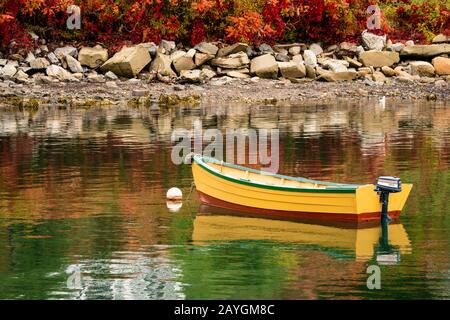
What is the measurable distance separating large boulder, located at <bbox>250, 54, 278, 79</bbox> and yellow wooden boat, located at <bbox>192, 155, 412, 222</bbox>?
3025cm

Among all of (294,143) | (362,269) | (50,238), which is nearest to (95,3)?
(294,143)

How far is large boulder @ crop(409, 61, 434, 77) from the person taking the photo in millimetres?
61491

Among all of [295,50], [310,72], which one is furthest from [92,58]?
[310,72]

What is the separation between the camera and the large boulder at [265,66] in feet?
197

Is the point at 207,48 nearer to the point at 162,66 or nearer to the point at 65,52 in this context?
the point at 162,66

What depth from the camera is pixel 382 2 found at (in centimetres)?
6762

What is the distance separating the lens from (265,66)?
60.3 meters

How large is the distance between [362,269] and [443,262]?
1.65 meters

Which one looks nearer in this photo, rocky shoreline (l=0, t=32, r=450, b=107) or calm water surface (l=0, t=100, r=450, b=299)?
calm water surface (l=0, t=100, r=450, b=299)

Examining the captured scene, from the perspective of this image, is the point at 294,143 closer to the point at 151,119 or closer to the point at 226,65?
the point at 151,119

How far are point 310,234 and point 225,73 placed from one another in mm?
35350

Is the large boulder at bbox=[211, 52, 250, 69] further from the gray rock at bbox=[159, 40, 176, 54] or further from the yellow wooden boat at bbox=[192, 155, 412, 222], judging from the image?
the yellow wooden boat at bbox=[192, 155, 412, 222]

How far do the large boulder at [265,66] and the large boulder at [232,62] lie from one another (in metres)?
0.47

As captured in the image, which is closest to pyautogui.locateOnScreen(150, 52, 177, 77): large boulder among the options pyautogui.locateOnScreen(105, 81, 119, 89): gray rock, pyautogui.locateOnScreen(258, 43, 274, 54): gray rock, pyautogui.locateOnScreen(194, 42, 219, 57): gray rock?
pyautogui.locateOnScreen(194, 42, 219, 57): gray rock
